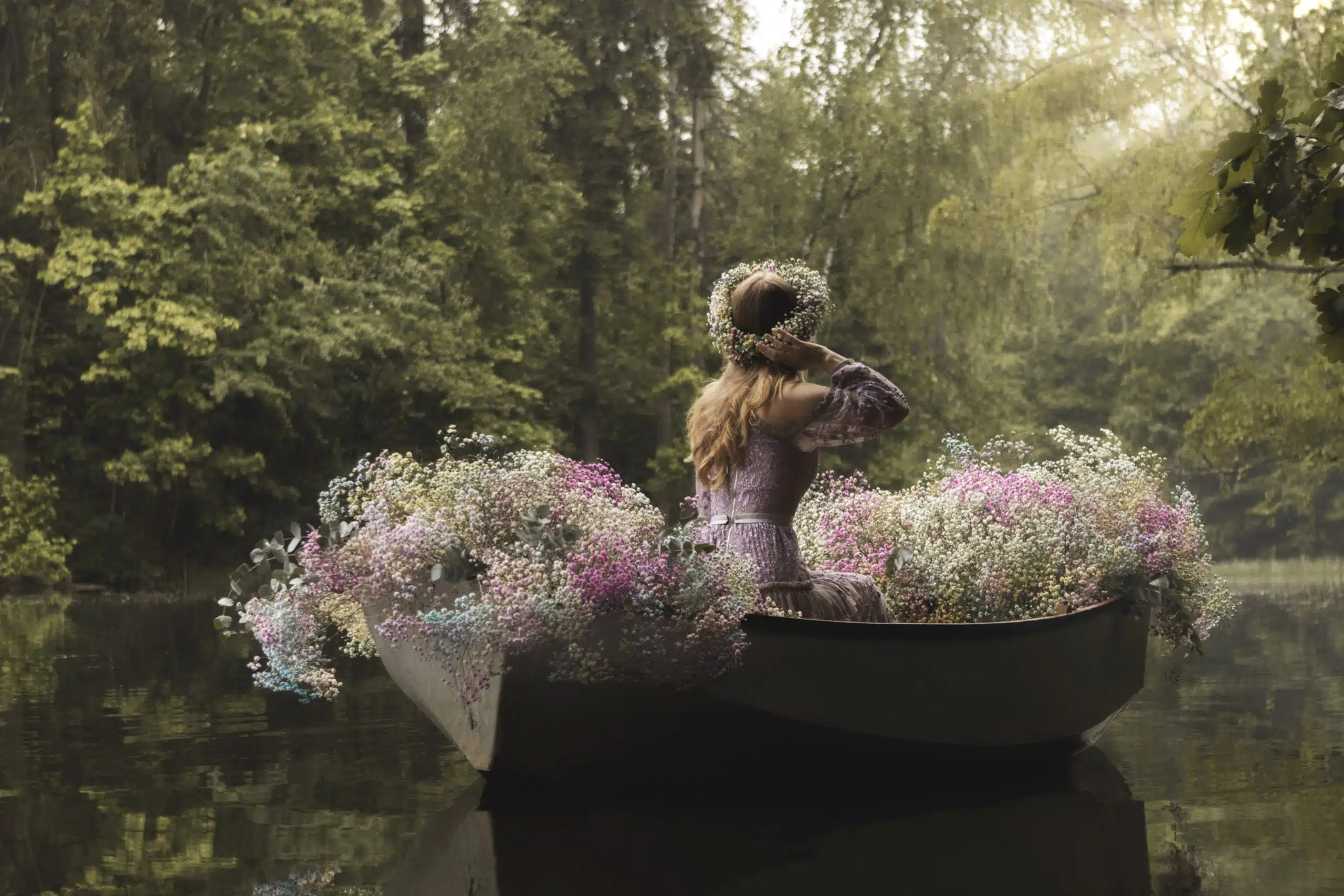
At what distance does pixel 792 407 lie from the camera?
6348 mm

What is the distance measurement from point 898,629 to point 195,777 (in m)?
2.93

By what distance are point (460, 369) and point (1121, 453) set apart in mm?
18078

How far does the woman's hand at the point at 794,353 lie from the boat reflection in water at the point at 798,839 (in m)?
1.39

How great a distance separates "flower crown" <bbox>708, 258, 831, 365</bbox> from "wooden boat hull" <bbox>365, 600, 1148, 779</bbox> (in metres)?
1.14

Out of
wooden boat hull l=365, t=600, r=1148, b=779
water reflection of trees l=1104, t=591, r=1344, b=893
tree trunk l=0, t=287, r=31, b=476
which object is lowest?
water reflection of trees l=1104, t=591, r=1344, b=893

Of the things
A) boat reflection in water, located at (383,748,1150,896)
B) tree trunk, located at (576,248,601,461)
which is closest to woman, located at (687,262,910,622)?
boat reflection in water, located at (383,748,1150,896)

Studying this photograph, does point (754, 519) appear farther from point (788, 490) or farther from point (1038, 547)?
point (1038, 547)

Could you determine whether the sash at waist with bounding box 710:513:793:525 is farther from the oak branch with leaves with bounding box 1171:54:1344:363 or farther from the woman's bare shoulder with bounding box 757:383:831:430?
the oak branch with leaves with bounding box 1171:54:1344:363

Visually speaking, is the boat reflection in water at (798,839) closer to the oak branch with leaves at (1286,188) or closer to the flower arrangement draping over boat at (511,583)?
the flower arrangement draping over boat at (511,583)

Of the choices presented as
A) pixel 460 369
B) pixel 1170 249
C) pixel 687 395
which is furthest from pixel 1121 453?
pixel 687 395

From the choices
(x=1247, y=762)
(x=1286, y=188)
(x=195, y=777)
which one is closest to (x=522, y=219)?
(x=195, y=777)

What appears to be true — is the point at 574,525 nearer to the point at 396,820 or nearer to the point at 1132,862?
the point at 396,820

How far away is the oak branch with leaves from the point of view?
10.1 ft

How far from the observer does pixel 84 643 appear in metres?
14.8
